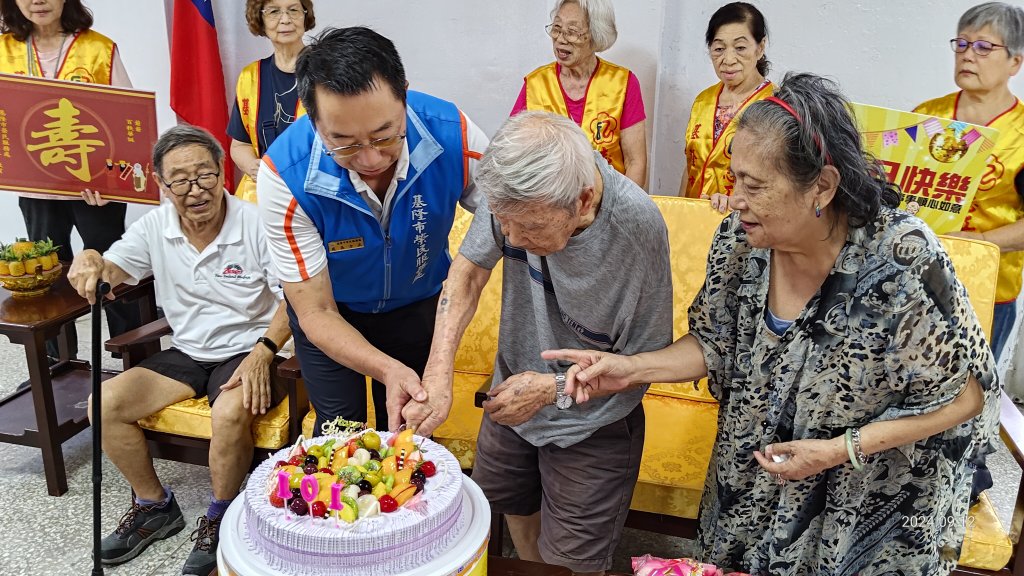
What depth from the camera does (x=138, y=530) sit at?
252cm

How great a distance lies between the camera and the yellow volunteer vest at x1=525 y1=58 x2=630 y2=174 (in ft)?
10.8

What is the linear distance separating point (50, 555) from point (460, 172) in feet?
6.02

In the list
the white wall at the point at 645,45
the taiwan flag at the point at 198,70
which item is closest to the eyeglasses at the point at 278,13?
the white wall at the point at 645,45

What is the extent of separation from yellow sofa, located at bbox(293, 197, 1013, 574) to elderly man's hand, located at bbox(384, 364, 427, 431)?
1.15 feet

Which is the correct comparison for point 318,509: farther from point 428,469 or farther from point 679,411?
point 679,411

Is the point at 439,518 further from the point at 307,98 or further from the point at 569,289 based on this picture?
the point at 307,98

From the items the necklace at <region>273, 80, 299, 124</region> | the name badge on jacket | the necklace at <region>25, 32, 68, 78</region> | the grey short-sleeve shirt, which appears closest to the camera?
the grey short-sleeve shirt

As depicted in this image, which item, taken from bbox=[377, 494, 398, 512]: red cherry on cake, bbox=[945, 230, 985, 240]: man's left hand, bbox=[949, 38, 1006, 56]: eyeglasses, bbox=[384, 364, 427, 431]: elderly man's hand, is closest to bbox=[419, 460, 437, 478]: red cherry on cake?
bbox=[377, 494, 398, 512]: red cherry on cake

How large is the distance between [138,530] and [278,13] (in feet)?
7.33

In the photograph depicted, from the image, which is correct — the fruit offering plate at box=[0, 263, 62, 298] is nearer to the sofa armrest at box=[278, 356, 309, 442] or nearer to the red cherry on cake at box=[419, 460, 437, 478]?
the sofa armrest at box=[278, 356, 309, 442]

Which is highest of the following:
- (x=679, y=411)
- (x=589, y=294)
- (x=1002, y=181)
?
(x=1002, y=181)

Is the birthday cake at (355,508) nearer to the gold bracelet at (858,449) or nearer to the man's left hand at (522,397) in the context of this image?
the man's left hand at (522,397)

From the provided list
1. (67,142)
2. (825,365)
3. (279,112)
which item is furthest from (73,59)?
(825,365)

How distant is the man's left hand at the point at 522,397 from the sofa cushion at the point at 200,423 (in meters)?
1.13
